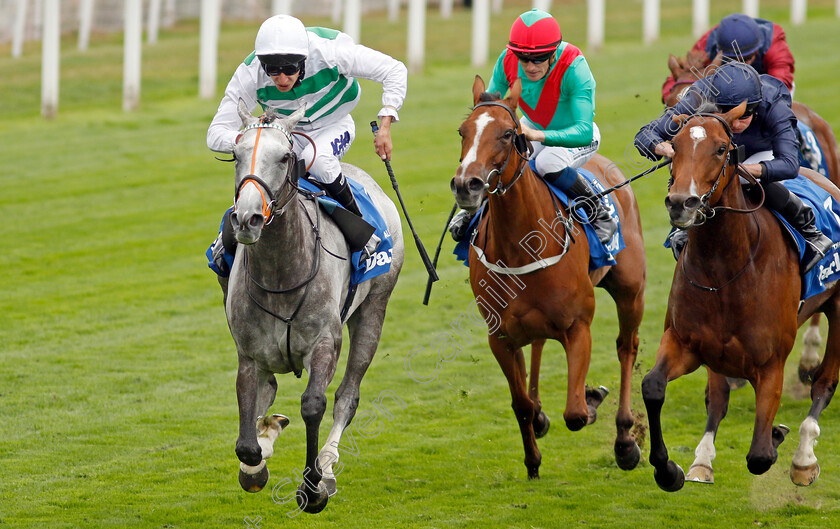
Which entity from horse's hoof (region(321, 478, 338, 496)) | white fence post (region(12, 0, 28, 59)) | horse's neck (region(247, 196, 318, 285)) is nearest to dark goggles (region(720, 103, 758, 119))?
horse's neck (region(247, 196, 318, 285))

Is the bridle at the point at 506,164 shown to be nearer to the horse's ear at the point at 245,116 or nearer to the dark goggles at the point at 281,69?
the dark goggles at the point at 281,69

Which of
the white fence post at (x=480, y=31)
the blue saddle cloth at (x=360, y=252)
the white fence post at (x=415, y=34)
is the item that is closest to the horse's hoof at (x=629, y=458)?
the blue saddle cloth at (x=360, y=252)

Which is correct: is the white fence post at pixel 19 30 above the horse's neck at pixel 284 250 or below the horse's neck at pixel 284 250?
below

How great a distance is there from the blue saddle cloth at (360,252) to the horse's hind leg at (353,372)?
16.7 inches

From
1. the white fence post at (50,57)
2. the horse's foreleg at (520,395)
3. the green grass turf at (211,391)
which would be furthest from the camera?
the white fence post at (50,57)

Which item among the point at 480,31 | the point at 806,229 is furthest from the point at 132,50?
the point at 806,229

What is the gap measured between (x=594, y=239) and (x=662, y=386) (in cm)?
131

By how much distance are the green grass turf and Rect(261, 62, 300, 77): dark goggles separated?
104 inches

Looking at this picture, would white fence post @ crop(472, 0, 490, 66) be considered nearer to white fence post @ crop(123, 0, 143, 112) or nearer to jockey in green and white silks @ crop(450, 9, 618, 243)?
white fence post @ crop(123, 0, 143, 112)

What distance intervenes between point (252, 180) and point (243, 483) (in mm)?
1704

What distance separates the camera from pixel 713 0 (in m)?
37.3

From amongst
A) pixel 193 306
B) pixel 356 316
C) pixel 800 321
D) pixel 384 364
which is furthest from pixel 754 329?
pixel 193 306

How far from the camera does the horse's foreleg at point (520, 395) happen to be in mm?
6395

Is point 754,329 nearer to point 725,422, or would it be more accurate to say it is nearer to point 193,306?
point 725,422
